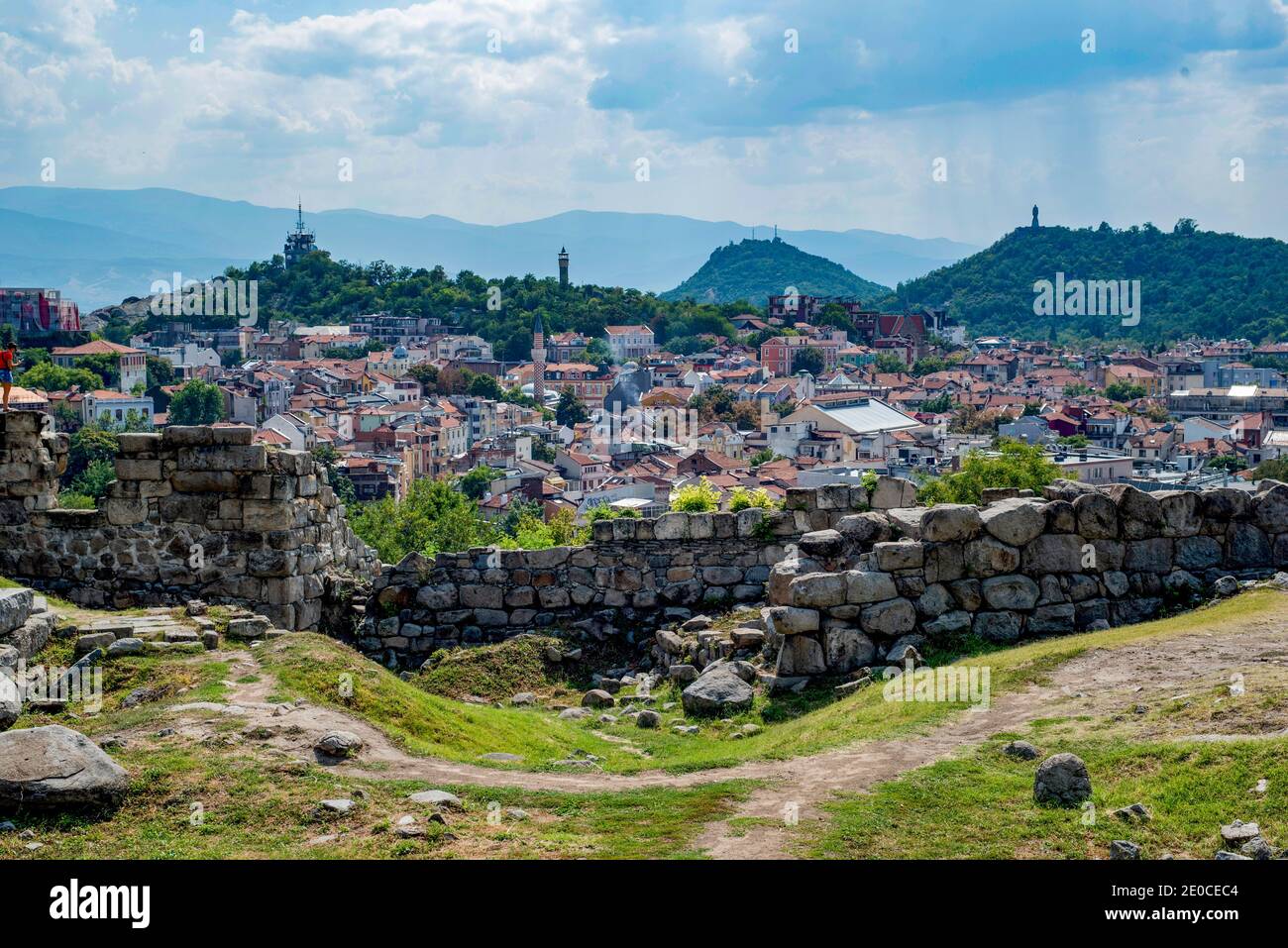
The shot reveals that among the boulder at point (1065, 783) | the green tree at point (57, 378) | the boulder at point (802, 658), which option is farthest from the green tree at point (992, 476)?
the green tree at point (57, 378)

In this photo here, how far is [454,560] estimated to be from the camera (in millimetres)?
15438

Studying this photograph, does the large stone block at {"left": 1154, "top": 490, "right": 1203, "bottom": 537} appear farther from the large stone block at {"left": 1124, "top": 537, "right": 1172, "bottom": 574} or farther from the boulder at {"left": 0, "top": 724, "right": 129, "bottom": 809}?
the boulder at {"left": 0, "top": 724, "right": 129, "bottom": 809}

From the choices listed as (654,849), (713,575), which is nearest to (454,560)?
(713,575)

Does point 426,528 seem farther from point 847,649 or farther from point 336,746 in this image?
point 336,746

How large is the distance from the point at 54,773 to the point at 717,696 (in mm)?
5809

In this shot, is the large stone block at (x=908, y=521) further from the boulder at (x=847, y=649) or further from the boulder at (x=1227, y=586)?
the boulder at (x=1227, y=586)

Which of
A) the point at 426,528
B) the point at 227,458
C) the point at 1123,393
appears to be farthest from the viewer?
the point at 1123,393

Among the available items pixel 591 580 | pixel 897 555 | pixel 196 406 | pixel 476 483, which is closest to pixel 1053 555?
pixel 897 555

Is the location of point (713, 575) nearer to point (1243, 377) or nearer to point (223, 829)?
point (223, 829)

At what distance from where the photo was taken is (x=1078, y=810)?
7.95 metres

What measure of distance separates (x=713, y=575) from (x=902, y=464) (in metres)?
91.3

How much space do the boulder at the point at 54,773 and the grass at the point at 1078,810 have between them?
3.94 meters

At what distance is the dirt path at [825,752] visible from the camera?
8.62 metres
